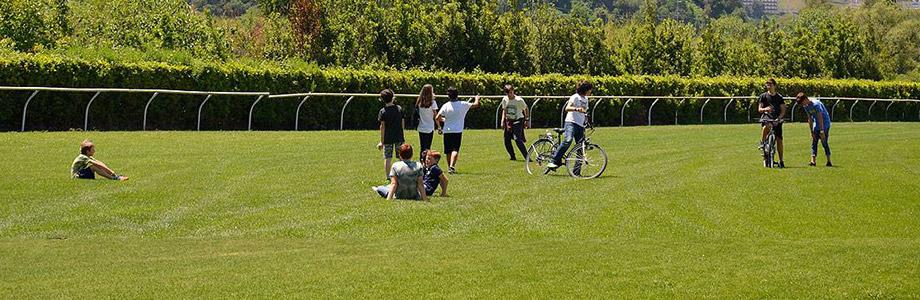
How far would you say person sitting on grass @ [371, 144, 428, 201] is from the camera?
17.9 meters

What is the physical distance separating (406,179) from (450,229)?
8.51 feet

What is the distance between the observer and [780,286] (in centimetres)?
1191

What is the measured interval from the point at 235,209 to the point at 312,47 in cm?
3467

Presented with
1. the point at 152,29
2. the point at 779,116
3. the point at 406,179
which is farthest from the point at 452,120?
the point at 152,29

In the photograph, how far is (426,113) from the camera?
2203 cm

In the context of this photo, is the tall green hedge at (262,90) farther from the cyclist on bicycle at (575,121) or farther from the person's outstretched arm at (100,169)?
the cyclist on bicycle at (575,121)

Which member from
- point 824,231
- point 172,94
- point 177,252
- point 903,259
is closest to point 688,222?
point 824,231

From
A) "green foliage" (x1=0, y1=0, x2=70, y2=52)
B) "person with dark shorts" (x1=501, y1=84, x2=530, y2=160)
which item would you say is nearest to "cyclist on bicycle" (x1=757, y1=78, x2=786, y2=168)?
"person with dark shorts" (x1=501, y1=84, x2=530, y2=160)

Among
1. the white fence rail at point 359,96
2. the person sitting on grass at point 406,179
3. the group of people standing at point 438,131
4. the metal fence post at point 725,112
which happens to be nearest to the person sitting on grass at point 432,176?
the group of people standing at point 438,131

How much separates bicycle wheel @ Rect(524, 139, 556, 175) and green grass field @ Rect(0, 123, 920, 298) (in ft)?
1.41

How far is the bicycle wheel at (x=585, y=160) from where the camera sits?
2172 centimetres

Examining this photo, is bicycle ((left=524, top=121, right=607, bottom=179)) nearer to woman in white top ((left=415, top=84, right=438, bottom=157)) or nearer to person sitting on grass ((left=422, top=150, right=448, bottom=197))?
woman in white top ((left=415, top=84, right=438, bottom=157))

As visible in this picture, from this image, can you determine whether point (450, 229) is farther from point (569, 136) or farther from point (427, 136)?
point (427, 136)

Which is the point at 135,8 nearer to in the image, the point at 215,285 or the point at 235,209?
the point at 235,209
